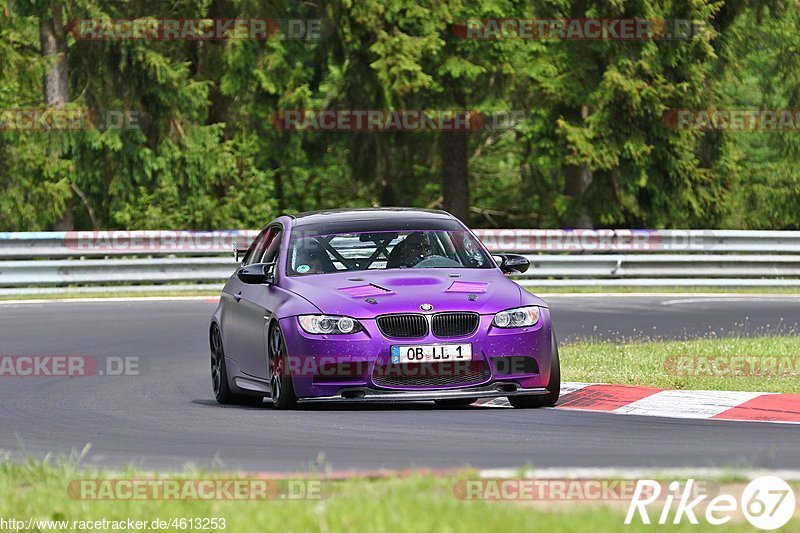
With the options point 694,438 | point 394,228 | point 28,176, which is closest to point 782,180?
point 28,176

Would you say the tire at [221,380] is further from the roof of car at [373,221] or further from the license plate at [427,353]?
the license plate at [427,353]

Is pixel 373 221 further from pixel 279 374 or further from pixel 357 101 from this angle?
pixel 357 101

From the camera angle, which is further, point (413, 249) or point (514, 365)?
point (413, 249)

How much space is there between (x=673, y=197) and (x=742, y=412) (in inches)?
974

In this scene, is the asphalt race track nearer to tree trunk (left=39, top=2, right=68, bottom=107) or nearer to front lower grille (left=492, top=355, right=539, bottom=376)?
front lower grille (left=492, top=355, right=539, bottom=376)

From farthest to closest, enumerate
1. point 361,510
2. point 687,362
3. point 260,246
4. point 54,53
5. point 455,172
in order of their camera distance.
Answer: point 455,172
point 54,53
point 687,362
point 260,246
point 361,510

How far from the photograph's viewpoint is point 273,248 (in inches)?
528

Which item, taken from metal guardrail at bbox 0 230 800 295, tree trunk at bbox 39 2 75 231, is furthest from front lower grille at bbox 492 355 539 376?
tree trunk at bbox 39 2 75 231

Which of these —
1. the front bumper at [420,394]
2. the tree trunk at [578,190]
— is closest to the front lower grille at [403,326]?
the front bumper at [420,394]

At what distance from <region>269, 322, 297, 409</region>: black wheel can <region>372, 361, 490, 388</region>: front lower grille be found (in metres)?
0.69

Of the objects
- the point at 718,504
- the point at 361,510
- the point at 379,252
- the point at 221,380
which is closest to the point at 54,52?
the point at 221,380

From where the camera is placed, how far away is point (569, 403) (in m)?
12.4

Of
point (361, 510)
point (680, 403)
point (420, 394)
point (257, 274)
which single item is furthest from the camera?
point (257, 274)

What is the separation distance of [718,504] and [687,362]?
8.48 meters
